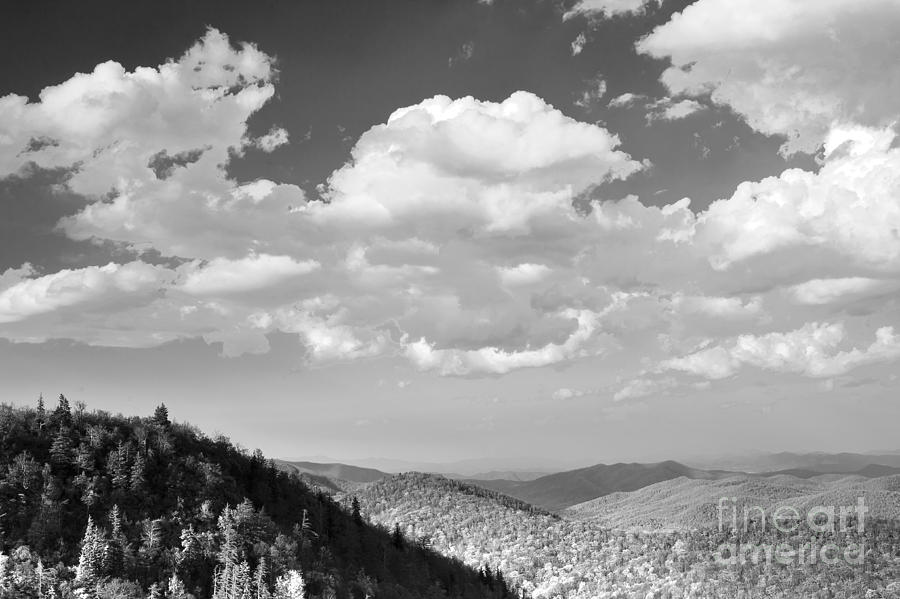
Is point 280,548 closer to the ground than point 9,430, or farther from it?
closer to the ground

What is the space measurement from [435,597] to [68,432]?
103 m

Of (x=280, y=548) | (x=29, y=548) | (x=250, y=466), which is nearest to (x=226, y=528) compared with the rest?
(x=280, y=548)

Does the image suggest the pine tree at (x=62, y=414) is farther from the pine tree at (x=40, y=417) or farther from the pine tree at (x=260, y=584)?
the pine tree at (x=260, y=584)

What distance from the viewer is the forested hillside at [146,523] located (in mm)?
116812

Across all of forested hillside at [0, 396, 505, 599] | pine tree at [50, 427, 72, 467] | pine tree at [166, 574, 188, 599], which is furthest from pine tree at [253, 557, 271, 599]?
pine tree at [50, 427, 72, 467]

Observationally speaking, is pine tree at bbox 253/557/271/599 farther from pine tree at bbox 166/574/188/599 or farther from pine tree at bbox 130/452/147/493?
pine tree at bbox 130/452/147/493

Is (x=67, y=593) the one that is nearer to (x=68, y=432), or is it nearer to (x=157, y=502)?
(x=157, y=502)

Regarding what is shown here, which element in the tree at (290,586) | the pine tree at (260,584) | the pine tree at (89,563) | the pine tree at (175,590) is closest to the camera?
the pine tree at (89,563)

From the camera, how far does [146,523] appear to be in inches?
5207

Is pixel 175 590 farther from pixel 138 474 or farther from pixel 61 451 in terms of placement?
pixel 61 451

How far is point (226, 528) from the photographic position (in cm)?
13812

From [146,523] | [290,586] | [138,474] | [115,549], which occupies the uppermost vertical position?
[138,474]

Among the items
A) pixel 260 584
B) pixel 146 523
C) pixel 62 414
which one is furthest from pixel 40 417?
pixel 260 584

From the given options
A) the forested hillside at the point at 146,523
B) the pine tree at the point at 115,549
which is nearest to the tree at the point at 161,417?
the forested hillside at the point at 146,523
